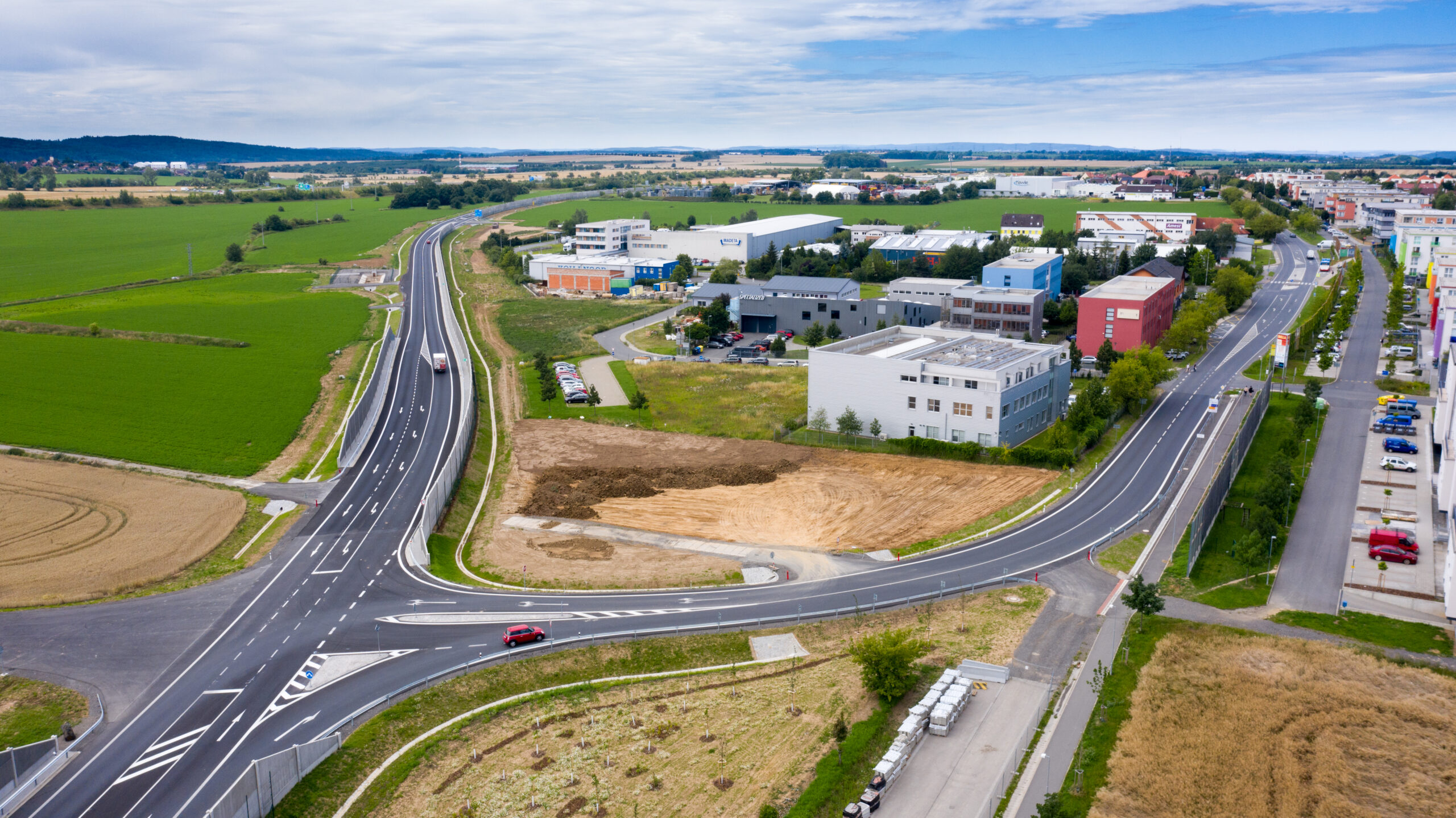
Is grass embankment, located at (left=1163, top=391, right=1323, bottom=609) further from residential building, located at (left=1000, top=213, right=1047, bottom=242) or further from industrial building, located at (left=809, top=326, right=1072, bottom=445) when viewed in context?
residential building, located at (left=1000, top=213, right=1047, bottom=242)

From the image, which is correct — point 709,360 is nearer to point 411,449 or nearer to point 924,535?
point 411,449

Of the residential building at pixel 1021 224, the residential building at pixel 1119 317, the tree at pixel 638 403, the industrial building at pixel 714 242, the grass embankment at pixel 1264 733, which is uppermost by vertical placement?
the residential building at pixel 1021 224

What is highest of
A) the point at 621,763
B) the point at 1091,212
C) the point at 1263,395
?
the point at 1091,212

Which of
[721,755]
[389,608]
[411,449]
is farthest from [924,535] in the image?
[411,449]

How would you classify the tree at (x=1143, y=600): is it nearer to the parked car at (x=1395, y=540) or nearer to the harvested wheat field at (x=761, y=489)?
the harvested wheat field at (x=761, y=489)

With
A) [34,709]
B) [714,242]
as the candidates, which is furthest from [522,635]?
[714,242]

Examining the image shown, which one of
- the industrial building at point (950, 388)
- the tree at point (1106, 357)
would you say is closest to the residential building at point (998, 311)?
the tree at point (1106, 357)

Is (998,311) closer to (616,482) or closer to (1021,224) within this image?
(616,482)

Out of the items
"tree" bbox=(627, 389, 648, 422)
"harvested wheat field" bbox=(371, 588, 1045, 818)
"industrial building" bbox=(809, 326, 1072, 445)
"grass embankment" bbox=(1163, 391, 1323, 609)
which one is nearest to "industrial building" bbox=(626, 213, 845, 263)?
"tree" bbox=(627, 389, 648, 422)
